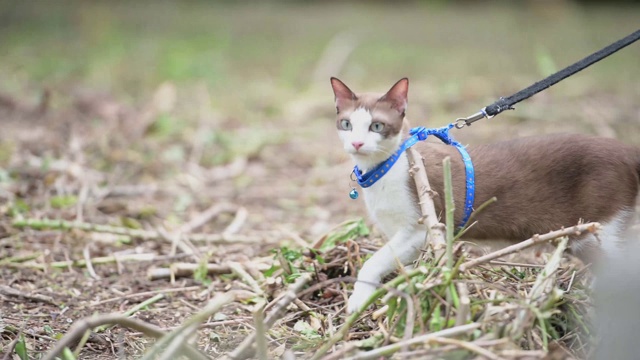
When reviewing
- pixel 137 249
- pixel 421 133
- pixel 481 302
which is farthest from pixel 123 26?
pixel 481 302

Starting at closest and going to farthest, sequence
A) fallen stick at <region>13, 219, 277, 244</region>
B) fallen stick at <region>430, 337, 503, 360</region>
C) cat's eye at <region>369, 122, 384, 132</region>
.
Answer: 1. fallen stick at <region>430, 337, 503, 360</region>
2. cat's eye at <region>369, 122, 384, 132</region>
3. fallen stick at <region>13, 219, 277, 244</region>

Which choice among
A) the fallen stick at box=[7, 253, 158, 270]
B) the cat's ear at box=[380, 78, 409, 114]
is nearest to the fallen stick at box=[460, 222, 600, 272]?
the cat's ear at box=[380, 78, 409, 114]

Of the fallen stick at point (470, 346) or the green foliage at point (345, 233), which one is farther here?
the green foliage at point (345, 233)

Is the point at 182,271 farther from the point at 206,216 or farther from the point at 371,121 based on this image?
the point at 371,121

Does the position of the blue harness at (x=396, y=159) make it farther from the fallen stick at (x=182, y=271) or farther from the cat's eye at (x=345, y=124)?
the fallen stick at (x=182, y=271)

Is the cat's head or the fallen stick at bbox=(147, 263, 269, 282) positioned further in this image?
the fallen stick at bbox=(147, 263, 269, 282)

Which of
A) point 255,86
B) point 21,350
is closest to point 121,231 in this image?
point 21,350

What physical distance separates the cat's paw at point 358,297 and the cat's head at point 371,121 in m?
0.45

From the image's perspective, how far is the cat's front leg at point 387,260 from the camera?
7.83ft

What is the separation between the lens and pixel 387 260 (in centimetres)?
246

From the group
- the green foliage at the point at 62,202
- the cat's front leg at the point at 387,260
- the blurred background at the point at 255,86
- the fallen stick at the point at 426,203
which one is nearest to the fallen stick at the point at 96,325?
the cat's front leg at the point at 387,260

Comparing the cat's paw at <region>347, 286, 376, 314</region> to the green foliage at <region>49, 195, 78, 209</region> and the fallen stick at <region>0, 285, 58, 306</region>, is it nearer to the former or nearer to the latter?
the fallen stick at <region>0, 285, 58, 306</region>

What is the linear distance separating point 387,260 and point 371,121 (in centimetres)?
47

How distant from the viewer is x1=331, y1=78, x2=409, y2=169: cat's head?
8.02ft
